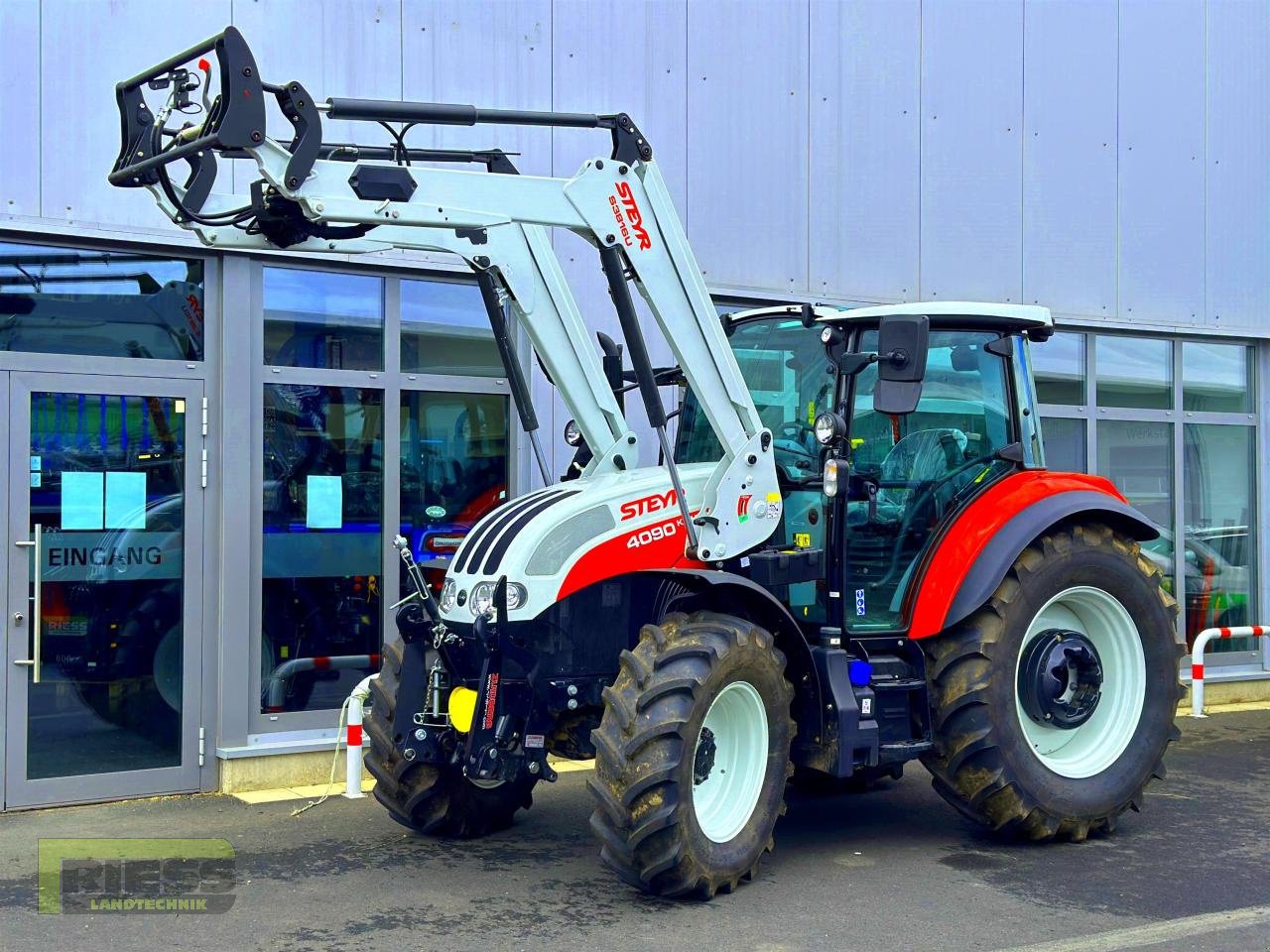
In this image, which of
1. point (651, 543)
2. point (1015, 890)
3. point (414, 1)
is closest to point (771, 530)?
point (651, 543)

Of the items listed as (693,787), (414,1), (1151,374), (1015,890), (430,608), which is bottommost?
(1015,890)

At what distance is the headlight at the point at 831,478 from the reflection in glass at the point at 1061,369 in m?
5.62

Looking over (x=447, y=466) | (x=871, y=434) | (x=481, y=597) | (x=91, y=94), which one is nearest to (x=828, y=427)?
(x=871, y=434)

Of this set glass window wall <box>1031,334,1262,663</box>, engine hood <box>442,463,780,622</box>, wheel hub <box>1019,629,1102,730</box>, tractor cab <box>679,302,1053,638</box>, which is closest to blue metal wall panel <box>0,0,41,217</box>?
engine hood <box>442,463,780,622</box>

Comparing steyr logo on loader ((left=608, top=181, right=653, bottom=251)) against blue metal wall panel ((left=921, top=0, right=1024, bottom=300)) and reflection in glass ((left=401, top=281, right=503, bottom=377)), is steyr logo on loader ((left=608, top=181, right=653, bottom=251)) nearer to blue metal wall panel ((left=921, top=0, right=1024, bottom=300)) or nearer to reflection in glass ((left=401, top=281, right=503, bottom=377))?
reflection in glass ((left=401, top=281, right=503, bottom=377))

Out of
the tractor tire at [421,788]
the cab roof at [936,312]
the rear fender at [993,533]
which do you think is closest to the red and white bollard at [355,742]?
the tractor tire at [421,788]

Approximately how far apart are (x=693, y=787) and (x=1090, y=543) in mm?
2613

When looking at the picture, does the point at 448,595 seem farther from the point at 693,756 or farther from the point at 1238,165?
the point at 1238,165

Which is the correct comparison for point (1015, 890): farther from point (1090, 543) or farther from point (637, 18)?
point (637, 18)

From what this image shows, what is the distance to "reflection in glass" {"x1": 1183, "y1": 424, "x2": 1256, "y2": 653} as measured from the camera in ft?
41.5

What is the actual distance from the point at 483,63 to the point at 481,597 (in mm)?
4553

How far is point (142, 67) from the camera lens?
8.35 meters

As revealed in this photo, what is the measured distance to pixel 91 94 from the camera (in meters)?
8.24

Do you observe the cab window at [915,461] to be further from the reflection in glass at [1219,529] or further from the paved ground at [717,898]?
the reflection in glass at [1219,529]
